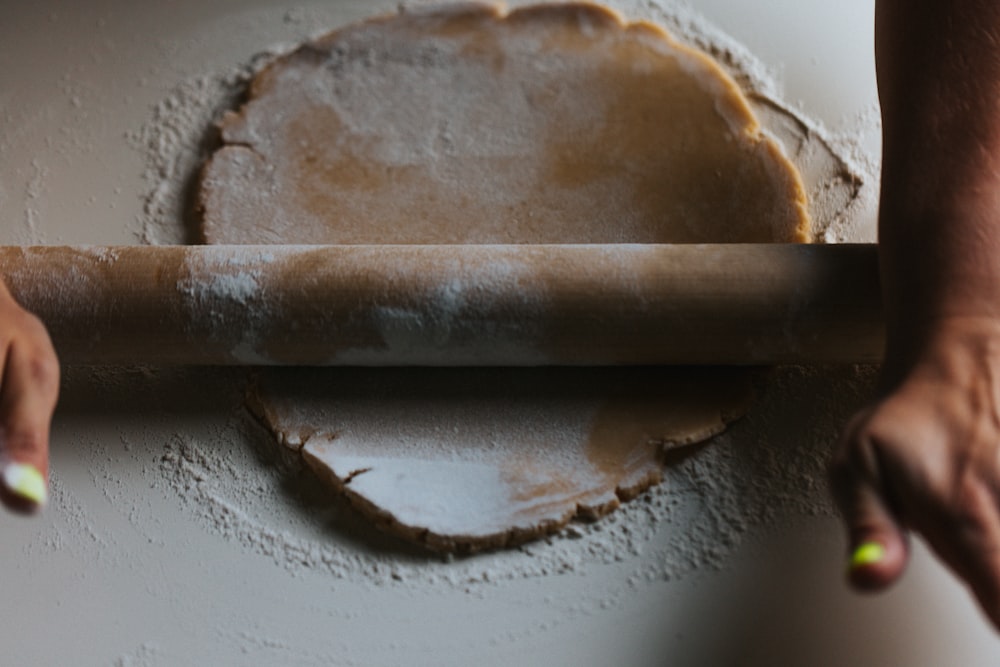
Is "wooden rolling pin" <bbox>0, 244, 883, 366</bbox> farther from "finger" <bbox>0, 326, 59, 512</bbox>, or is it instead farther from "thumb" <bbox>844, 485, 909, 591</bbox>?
"thumb" <bbox>844, 485, 909, 591</bbox>

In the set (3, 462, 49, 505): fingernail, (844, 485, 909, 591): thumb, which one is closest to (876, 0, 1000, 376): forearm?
(844, 485, 909, 591): thumb

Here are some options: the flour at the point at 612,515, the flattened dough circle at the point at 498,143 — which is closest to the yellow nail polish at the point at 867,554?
the flour at the point at 612,515

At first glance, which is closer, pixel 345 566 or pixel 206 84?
pixel 345 566

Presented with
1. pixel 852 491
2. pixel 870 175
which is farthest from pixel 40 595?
pixel 870 175

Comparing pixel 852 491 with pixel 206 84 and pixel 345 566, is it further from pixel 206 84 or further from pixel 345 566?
pixel 206 84

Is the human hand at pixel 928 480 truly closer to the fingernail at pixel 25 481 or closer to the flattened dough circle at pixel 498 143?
the flattened dough circle at pixel 498 143
